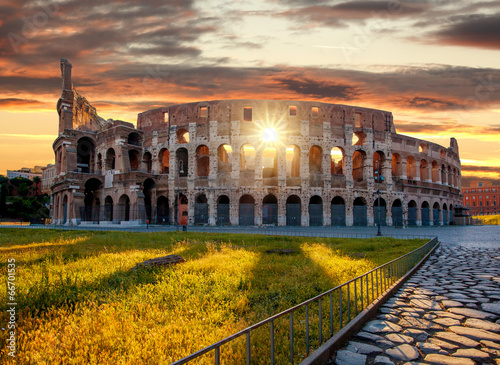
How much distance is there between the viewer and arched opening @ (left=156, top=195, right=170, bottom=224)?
36719mm

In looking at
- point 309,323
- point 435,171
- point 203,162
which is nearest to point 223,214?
point 203,162

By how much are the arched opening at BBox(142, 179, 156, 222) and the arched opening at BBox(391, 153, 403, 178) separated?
28.0 meters

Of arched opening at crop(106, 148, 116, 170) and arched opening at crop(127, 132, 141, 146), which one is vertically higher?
arched opening at crop(127, 132, 141, 146)

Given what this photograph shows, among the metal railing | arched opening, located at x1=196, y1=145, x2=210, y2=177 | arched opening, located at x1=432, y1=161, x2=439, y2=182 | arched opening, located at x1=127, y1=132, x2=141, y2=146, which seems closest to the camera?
the metal railing

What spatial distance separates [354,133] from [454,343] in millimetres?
36709

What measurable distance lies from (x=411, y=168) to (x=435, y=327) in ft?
138

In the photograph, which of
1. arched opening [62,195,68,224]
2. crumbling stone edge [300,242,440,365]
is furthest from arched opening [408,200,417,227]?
arched opening [62,195,68,224]

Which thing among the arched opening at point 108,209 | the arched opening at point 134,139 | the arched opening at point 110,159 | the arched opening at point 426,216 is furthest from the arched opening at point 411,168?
the arched opening at point 110,159

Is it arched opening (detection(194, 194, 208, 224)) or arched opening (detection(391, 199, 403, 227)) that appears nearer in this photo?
arched opening (detection(194, 194, 208, 224))

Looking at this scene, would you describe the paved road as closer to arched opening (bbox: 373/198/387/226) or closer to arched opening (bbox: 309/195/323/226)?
arched opening (bbox: 309/195/323/226)

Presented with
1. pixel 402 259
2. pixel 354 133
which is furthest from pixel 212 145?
pixel 402 259

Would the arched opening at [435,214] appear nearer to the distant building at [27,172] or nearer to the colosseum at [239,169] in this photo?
the colosseum at [239,169]

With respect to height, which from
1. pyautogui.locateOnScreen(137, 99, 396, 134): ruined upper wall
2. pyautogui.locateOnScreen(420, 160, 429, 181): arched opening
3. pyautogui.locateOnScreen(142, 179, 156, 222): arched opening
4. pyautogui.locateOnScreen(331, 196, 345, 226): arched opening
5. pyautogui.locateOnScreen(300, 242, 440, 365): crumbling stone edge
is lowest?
pyautogui.locateOnScreen(300, 242, 440, 365): crumbling stone edge

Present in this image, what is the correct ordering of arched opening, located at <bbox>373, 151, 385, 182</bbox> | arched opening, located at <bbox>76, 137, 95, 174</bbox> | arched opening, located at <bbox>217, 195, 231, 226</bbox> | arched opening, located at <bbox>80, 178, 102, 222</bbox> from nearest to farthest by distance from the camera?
arched opening, located at <bbox>217, 195, 231, 226</bbox> → arched opening, located at <bbox>80, 178, 102, 222</bbox> → arched opening, located at <bbox>373, 151, 385, 182</bbox> → arched opening, located at <bbox>76, 137, 95, 174</bbox>
